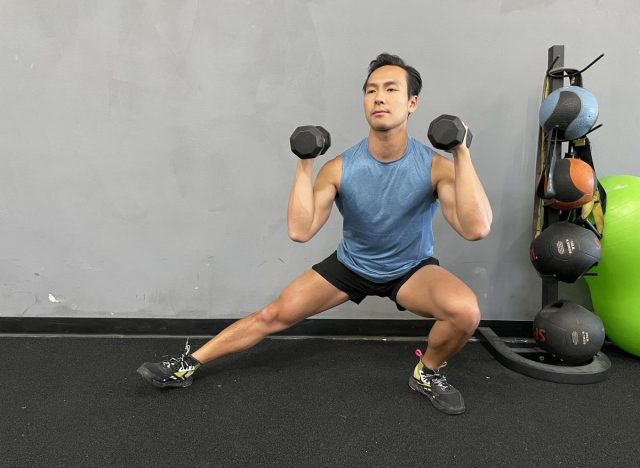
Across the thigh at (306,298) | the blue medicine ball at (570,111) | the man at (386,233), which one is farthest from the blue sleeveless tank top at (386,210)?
the blue medicine ball at (570,111)

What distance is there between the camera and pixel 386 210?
1618mm

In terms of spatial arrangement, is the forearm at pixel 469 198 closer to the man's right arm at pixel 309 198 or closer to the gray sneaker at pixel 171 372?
the man's right arm at pixel 309 198

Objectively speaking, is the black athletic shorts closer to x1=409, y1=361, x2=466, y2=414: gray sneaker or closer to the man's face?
x1=409, y1=361, x2=466, y2=414: gray sneaker

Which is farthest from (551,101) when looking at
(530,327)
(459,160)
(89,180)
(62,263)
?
(62,263)

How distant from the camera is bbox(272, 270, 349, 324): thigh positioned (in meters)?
1.66

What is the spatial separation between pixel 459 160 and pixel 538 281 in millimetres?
1148

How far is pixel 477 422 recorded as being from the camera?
1.51m

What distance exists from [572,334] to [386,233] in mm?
811

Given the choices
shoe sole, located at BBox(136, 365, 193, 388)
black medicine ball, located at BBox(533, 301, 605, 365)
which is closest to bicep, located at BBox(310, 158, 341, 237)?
shoe sole, located at BBox(136, 365, 193, 388)

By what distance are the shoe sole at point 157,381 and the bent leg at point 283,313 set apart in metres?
0.09

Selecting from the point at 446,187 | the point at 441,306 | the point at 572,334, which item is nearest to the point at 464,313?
the point at 441,306

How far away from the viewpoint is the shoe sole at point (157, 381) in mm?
1648

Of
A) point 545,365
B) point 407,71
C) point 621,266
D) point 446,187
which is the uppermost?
point 407,71

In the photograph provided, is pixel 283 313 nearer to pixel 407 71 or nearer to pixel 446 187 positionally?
pixel 446 187
